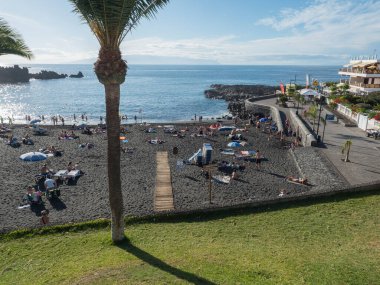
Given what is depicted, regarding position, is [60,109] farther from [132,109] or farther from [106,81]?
[106,81]

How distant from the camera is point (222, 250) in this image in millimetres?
10758

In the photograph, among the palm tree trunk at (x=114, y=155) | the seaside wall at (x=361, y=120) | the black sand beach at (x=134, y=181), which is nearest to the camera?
the palm tree trunk at (x=114, y=155)

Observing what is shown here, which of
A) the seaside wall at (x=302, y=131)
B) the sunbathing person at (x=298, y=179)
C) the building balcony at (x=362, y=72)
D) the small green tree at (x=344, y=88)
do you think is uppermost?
the building balcony at (x=362, y=72)

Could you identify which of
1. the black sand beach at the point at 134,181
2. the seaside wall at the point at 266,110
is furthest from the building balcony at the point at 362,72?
the black sand beach at the point at 134,181

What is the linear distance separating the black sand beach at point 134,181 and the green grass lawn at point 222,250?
5.63ft

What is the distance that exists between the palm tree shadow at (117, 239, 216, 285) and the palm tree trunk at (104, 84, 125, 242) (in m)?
0.64

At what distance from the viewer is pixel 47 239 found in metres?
12.7

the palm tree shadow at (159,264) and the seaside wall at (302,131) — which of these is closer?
the palm tree shadow at (159,264)

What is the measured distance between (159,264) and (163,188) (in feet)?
33.1

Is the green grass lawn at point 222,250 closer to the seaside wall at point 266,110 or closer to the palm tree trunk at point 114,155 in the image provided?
the palm tree trunk at point 114,155

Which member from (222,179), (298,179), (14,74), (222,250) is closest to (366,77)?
(298,179)

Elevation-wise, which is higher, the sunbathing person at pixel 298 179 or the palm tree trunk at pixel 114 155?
the palm tree trunk at pixel 114 155

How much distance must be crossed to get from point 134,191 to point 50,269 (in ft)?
31.9

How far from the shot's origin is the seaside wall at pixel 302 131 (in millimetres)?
27038
